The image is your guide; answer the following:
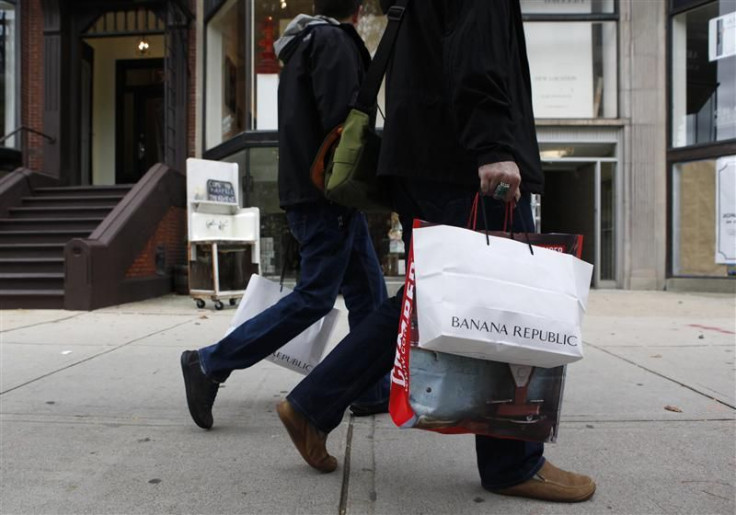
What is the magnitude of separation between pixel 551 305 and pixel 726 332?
504 centimetres

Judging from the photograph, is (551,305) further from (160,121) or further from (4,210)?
(160,121)

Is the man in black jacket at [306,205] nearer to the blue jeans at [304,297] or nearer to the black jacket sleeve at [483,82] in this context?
the blue jeans at [304,297]

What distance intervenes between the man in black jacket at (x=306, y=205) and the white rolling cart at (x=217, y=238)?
4.62 meters

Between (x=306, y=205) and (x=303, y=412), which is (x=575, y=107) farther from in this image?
(x=303, y=412)

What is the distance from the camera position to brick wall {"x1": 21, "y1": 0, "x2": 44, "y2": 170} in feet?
36.0

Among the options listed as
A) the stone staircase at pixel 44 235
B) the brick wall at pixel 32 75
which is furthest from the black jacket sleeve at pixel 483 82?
the brick wall at pixel 32 75

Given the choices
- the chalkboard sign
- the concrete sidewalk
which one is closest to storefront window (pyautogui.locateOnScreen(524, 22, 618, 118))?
the chalkboard sign

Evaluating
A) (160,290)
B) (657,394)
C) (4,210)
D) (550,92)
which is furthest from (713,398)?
(4,210)

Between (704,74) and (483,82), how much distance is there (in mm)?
10689

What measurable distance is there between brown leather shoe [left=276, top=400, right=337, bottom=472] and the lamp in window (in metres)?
12.7

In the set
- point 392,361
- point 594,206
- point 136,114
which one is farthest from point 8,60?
point 392,361

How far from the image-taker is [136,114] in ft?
44.5

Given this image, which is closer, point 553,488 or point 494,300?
point 494,300

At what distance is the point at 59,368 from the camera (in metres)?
3.97
